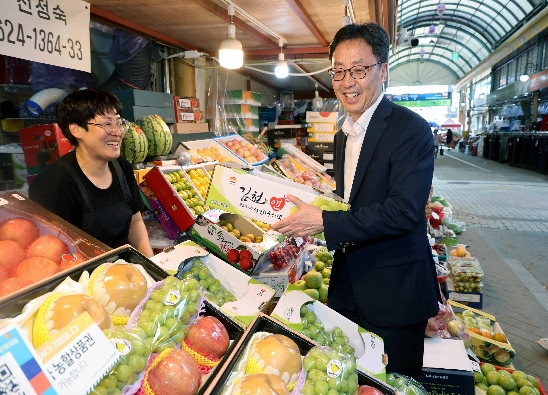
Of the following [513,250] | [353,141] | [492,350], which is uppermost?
[353,141]

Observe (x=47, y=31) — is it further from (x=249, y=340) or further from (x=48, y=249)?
(x=249, y=340)

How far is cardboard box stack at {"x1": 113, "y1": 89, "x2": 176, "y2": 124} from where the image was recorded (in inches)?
163

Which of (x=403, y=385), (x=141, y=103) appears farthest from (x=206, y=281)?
(x=141, y=103)

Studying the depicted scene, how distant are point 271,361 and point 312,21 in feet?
15.8

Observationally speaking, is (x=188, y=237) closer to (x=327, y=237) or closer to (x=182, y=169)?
(x=182, y=169)

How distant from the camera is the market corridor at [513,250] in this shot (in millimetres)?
4047

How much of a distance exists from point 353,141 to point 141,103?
9.74 ft

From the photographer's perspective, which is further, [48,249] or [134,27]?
[134,27]

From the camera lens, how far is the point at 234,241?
273 cm

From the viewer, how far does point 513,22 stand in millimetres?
25031

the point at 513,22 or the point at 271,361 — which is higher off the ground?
the point at 513,22

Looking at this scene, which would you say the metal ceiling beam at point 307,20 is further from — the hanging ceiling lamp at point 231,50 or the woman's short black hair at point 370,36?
the woman's short black hair at point 370,36

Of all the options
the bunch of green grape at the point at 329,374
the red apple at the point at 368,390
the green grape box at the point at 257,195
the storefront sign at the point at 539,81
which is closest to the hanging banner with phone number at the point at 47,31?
the green grape box at the point at 257,195

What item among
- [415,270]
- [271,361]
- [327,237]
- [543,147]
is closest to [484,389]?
[415,270]
